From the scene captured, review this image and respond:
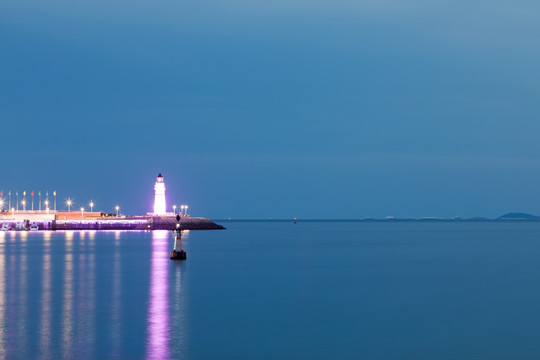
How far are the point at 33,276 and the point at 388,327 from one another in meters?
28.7

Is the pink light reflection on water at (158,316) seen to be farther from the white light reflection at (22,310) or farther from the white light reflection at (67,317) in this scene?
the white light reflection at (22,310)

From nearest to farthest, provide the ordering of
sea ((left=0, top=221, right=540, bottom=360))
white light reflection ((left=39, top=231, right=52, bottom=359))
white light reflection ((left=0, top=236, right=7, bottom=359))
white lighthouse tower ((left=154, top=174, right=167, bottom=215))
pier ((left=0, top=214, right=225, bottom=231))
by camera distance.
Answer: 1. white light reflection ((left=0, top=236, right=7, bottom=359))
2. white light reflection ((left=39, top=231, right=52, bottom=359))
3. sea ((left=0, top=221, right=540, bottom=360))
4. pier ((left=0, top=214, right=225, bottom=231))
5. white lighthouse tower ((left=154, top=174, right=167, bottom=215))

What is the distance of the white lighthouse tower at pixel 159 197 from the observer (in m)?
167

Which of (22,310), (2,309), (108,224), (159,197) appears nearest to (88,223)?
(108,224)

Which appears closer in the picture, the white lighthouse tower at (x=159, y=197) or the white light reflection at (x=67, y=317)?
the white light reflection at (x=67, y=317)

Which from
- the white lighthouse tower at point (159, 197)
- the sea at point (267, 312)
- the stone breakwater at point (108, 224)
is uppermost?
the white lighthouse tower at point (159, 197)

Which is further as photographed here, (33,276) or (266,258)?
(266,258)

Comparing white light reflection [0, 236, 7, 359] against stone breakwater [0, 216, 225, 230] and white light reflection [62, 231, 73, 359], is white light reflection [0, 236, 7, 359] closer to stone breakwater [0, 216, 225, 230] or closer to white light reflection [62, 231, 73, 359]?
white light reflection [62, 231, 73, 359]

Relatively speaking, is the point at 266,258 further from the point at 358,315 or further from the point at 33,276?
the point at 358,315

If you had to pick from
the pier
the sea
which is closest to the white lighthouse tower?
the pier

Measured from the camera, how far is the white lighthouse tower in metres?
167

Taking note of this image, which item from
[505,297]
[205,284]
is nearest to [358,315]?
[505,297]

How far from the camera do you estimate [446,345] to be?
77.5 ft

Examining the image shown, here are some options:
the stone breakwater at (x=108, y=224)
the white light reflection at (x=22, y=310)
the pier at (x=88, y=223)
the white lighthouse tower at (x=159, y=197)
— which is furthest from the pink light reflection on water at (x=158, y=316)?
the white lighthouse tower at (x=159, y=197)
